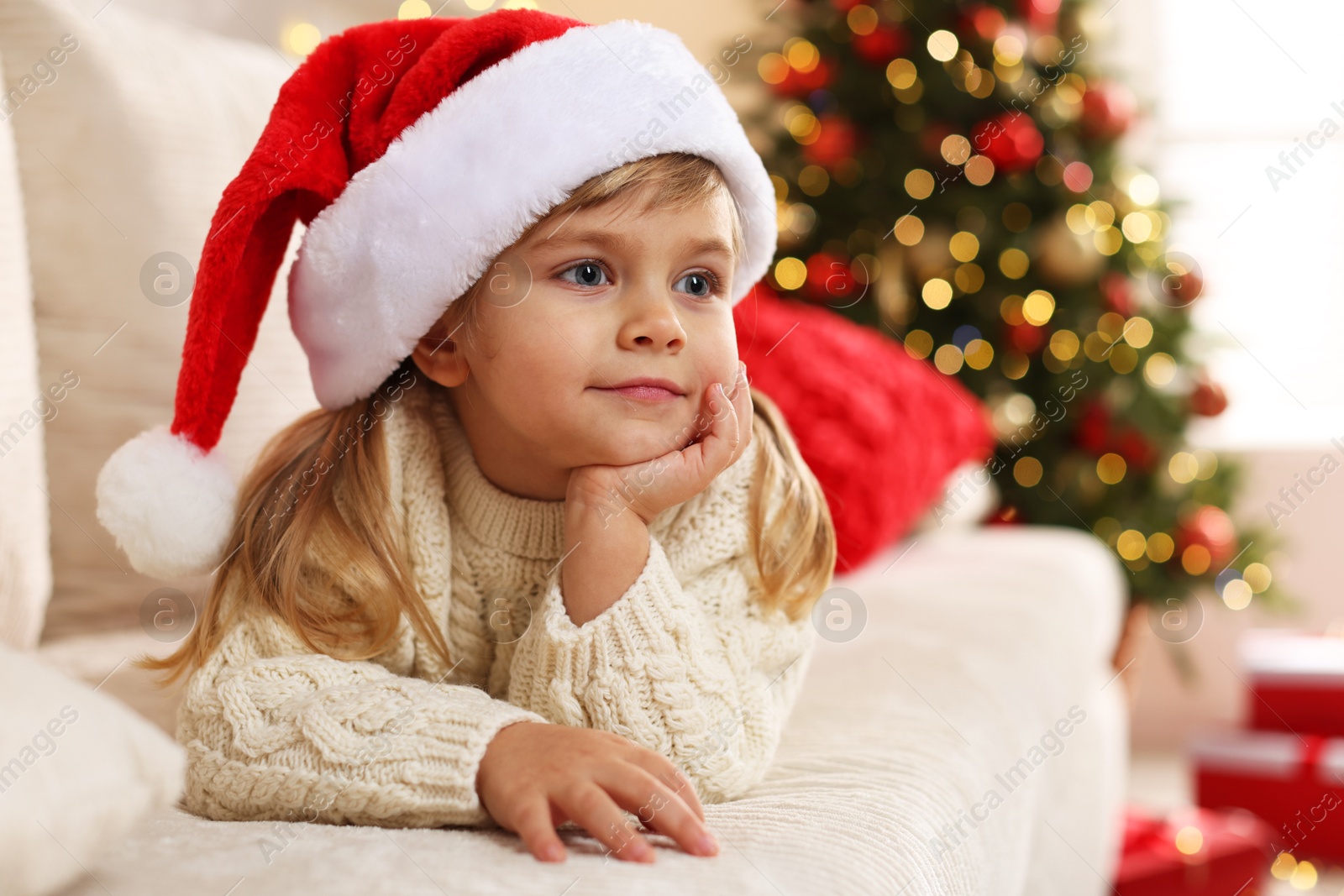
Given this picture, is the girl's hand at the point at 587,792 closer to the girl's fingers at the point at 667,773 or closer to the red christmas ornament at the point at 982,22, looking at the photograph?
the girl's fingers at the point at 667,773

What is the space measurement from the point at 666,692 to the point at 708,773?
60 millimetres

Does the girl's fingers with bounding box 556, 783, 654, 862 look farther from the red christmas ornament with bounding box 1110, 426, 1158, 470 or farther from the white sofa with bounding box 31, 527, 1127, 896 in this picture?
the red christmas ornament with bounding box 1110, 426, 1158, 470

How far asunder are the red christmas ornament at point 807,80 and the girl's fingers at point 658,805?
2053 millimetres

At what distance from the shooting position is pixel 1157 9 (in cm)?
300

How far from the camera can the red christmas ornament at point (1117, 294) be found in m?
2.33

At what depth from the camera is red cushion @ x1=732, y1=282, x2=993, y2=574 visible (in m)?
1.44

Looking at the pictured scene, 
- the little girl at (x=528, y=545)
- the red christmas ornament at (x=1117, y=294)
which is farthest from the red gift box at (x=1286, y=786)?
the little girl at (x=528, y=545)

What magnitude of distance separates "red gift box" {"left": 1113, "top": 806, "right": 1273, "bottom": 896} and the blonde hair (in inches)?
35.7

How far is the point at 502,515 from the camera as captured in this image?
0.86 m

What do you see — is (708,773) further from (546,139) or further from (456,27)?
(456,27)

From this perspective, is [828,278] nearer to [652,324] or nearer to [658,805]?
[652,324]

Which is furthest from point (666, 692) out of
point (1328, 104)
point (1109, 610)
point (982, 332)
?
point (1328, 104)

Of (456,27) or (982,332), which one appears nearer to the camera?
(456,27)

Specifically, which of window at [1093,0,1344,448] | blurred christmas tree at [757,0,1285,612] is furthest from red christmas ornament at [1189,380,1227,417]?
window at [1093,0,1344,448]
